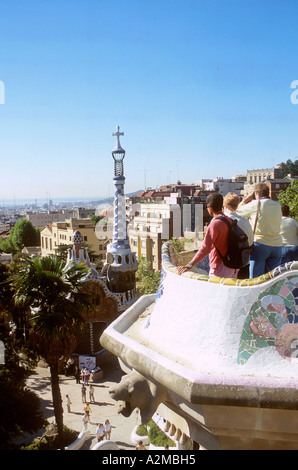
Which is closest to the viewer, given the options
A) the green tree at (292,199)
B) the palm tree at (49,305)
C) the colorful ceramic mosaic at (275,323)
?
the colorful ceramic mosaic at (275,323)

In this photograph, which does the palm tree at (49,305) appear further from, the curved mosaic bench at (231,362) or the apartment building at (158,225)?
the apartment building at (158,225)

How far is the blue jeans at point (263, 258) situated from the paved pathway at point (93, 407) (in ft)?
30.7

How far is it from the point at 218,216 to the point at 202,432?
252 cm

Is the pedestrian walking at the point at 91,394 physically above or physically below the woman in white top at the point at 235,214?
below

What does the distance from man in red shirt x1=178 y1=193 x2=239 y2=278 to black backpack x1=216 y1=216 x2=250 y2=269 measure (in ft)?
0.16

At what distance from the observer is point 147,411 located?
192 inches

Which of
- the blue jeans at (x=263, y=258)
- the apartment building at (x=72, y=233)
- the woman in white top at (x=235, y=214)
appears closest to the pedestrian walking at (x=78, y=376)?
the blue jeans at (x=263, y=258)

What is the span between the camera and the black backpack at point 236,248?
17.9 ft

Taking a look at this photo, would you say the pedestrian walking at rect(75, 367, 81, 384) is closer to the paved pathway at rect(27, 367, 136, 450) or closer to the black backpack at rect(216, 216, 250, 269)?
the paved pathway at rect(27, 367, 136, 450)

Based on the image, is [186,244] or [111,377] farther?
[186,244]

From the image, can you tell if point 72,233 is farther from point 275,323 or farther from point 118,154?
point 275,323

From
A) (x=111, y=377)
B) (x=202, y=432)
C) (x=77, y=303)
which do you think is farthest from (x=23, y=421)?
(x=202, y=432)

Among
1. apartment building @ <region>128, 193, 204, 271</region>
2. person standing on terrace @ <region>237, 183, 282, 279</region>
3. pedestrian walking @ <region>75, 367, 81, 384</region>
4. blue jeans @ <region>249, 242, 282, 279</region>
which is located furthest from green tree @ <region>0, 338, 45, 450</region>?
apartment building @ <region>128, 193, 204, 271</region>
